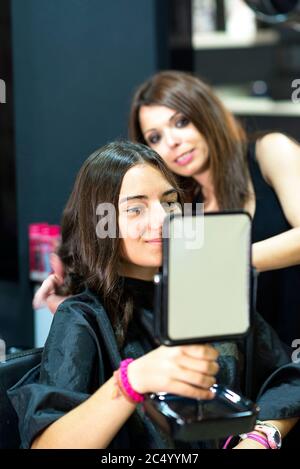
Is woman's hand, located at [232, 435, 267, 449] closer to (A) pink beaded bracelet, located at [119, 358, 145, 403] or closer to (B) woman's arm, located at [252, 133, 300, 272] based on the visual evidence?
(A) pink beaded bracelet, located at [119, 358, 145, 403]

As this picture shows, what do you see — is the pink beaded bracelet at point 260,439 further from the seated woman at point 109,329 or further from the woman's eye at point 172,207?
the woman's eye at point 172,207

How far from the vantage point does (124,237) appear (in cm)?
122

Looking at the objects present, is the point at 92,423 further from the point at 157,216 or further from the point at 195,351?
the point at 157,216

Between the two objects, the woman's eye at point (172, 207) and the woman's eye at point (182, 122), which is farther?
the woman's eye at point (182, 122)

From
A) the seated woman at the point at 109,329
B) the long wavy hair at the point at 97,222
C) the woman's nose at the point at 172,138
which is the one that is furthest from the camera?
the woman's nose at the point at 172,138

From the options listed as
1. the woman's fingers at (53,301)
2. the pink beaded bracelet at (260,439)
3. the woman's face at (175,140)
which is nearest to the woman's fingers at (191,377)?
the pink beaded bracelet at (260,439)

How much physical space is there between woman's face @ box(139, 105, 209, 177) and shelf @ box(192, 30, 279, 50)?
6.95 ft

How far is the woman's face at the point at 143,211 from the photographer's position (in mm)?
1177

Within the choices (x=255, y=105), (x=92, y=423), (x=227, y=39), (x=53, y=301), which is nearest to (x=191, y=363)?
(x=92, y=423)

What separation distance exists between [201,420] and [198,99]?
1145mm

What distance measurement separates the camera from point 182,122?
1.97 metres

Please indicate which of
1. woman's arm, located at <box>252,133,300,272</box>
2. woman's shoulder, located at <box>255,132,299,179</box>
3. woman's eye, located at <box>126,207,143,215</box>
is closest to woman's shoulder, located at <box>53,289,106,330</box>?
woman's eye, located at <box>126,207,143,215</box>

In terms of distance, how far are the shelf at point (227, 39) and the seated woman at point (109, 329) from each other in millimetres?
2811
